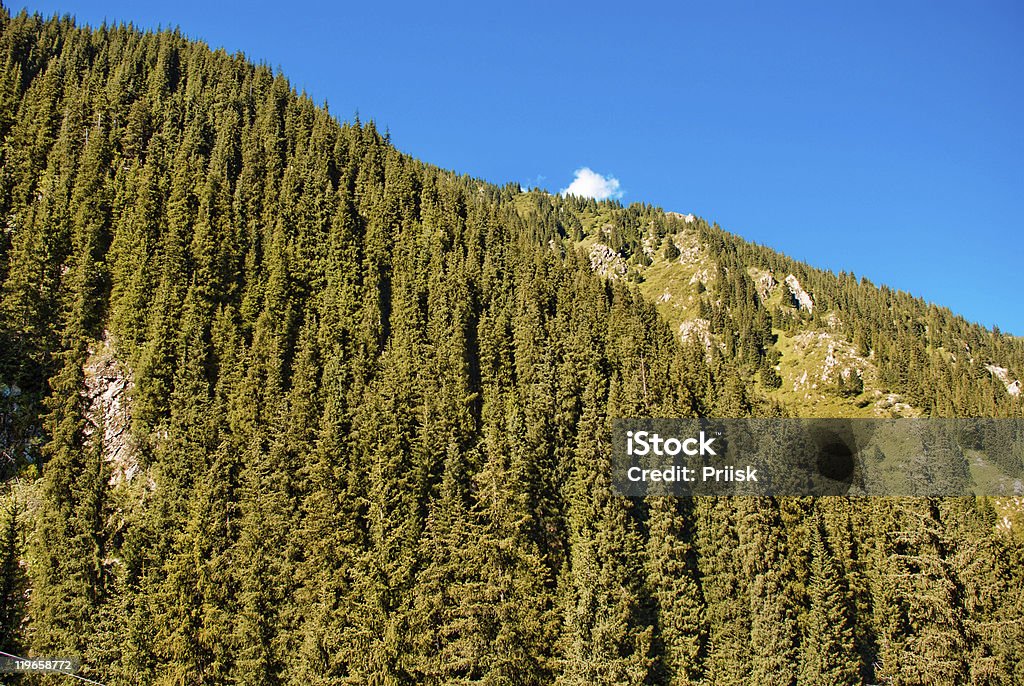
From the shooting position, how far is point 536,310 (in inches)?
2596

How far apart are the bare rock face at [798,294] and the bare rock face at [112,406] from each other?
135 metres

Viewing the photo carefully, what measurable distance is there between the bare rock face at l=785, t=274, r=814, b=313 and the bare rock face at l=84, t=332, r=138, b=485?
135 m

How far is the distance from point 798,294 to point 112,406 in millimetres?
145742

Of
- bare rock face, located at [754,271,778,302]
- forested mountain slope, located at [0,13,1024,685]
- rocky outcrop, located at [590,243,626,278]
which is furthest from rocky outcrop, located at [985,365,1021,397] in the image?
forested mountain slope, located at [0,13,1024,685]

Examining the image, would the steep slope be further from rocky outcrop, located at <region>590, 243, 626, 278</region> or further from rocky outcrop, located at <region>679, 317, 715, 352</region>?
rocky outcrop, located at <region>590, 243, 626, 278</region>

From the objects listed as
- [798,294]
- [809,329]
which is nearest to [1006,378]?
[798,294]

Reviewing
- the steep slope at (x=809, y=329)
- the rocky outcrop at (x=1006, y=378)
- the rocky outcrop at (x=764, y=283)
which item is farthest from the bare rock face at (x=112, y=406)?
the rocky outcrop at (x=1006, y=378)

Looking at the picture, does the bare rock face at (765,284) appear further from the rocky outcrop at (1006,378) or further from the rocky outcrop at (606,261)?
the rocky outcrop at (1006,378)

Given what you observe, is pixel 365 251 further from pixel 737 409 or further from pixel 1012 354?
pixel 1012 354

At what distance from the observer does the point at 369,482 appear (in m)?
50.7

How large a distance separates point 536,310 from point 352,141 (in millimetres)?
43039

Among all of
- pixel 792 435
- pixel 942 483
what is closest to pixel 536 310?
pixel 792 435

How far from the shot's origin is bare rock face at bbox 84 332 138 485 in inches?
2121

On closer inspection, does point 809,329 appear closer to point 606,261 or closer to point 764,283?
point 764,283
